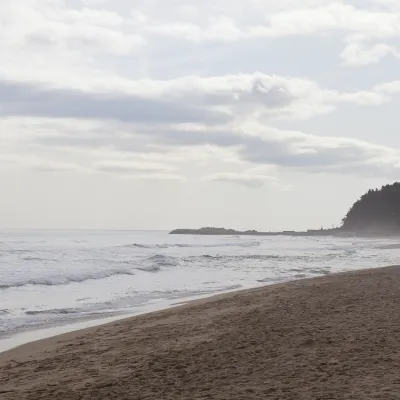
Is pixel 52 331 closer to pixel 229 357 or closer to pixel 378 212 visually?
pixel 229 357

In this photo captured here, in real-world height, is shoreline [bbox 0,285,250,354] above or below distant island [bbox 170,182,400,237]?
below

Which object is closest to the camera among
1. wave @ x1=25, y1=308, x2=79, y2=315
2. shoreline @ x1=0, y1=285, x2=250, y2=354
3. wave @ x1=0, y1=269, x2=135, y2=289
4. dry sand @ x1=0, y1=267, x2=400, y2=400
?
dry sand @ x1=0, y1=267, x2=400, y2=400

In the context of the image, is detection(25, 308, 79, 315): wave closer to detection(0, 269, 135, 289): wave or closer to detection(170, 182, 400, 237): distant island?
detection(0, 269, 135, 289): wave

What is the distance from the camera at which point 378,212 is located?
388 feet

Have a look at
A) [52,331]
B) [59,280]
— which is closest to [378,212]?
[59,280]

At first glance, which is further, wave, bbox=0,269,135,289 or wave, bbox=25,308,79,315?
wave, bbox=0,269,135,289

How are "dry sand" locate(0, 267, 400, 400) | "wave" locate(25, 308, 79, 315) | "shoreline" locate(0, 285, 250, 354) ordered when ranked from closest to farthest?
"dry sand" locate(0, 267, 400, 400) < "shoreline" locate(0, 285, 250, 354) < "wave" locate(25, 308, 79, 315)

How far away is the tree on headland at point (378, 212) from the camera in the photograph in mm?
113938

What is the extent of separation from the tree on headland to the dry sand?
106 m

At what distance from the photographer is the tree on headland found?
374 ft

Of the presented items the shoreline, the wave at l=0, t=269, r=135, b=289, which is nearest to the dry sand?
the shoreline

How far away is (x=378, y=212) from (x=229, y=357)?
117 metres

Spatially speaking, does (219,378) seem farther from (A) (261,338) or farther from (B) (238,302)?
(B) (238,302)

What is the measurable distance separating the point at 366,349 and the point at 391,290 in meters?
6.48
